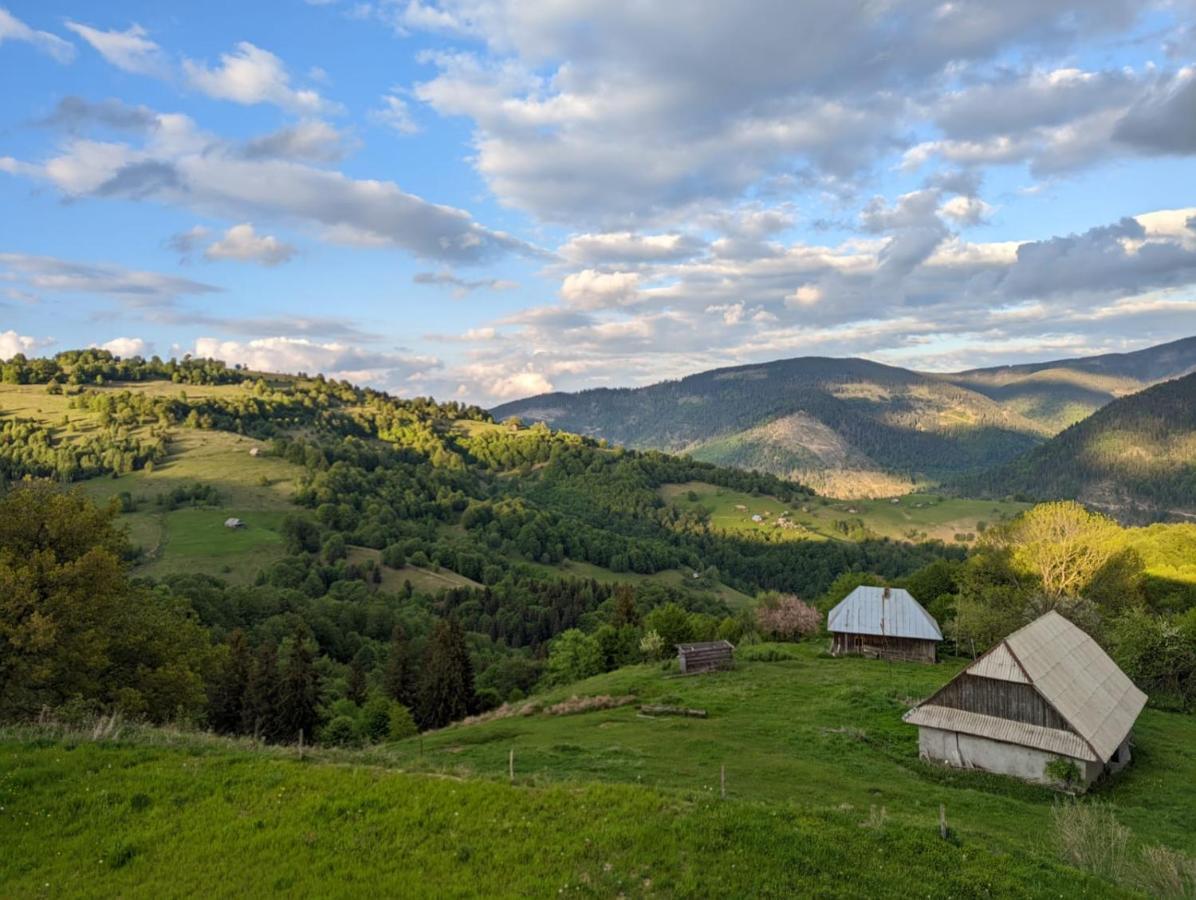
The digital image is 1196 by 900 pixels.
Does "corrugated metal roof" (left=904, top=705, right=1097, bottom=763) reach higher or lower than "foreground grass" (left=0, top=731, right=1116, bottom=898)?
lower

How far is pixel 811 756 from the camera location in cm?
3047

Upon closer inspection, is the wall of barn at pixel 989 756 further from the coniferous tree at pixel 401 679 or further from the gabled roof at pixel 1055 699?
the coniferous tree at pixel 401 679

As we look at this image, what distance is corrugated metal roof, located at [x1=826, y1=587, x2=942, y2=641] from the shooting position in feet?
200

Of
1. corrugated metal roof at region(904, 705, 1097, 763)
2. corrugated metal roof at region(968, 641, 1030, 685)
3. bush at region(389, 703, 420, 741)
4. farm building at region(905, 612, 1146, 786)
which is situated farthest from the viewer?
bush at region(389, 703, 420, 741)

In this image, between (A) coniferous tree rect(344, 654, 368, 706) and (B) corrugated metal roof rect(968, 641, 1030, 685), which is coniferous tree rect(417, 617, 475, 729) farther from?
(B) corrugated metal roof rect(968, 641, 1030, 685)

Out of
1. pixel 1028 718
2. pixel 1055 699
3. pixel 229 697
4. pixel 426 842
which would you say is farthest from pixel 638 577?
pixel 426 842

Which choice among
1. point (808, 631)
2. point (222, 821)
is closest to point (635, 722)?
point (222, 821)

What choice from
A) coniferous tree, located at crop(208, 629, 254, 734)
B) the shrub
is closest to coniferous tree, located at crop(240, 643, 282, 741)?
coniferous tree, located at crop(208, 629, 254, 734)

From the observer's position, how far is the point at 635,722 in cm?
3869

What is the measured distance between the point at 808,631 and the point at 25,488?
72.8 metres

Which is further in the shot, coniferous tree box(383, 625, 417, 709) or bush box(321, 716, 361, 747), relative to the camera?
coniferous tree box(383, 625, 417, 709)

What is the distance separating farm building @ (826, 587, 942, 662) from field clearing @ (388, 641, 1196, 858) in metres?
12.0

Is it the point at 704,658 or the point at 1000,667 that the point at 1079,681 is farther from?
the point at 704,658

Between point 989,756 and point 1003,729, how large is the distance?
162 cm
